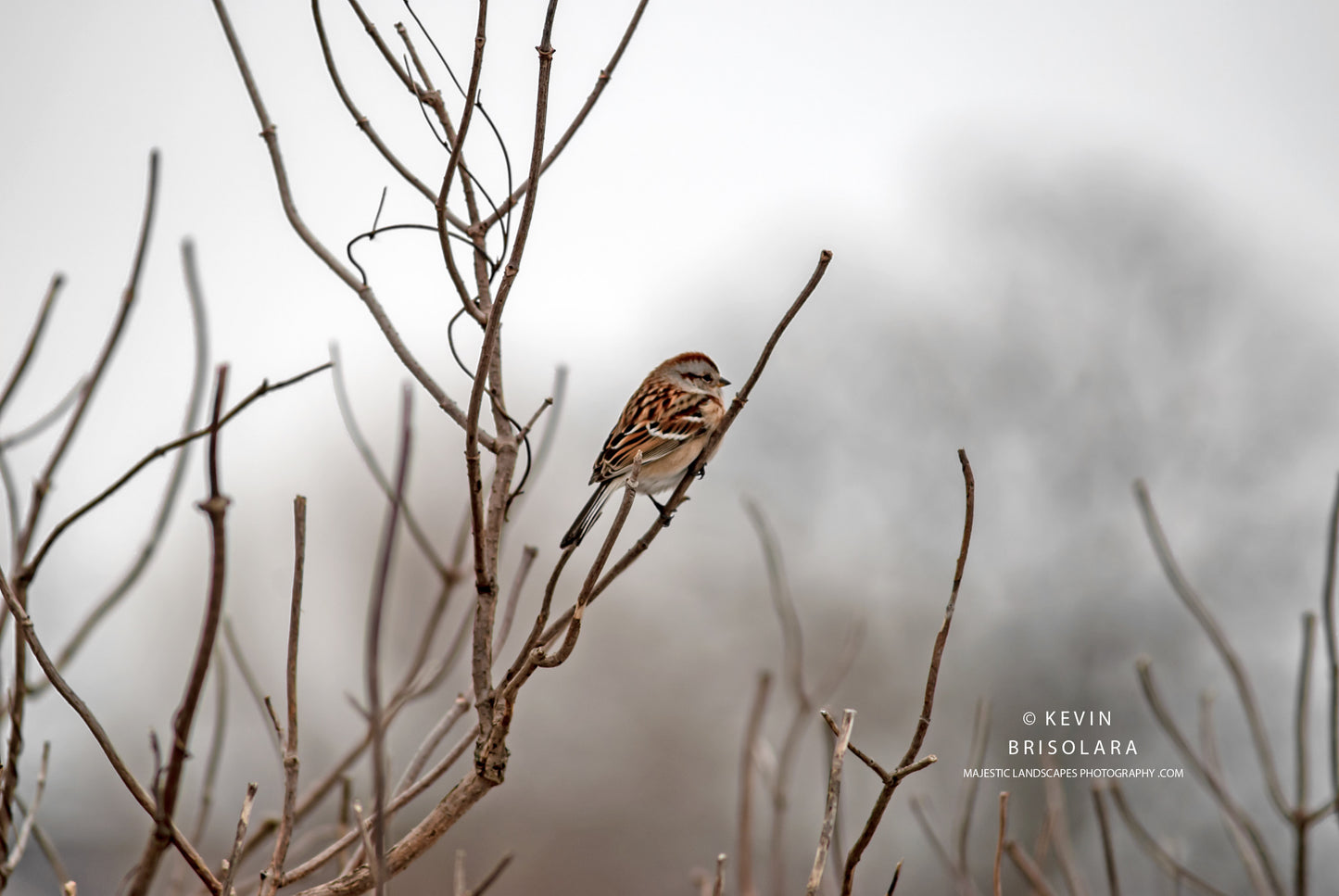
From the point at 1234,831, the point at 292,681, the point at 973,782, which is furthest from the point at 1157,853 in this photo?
the point at 292,681

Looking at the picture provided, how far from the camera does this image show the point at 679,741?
14.2 m

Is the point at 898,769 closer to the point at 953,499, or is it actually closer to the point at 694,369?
the point at 694,369

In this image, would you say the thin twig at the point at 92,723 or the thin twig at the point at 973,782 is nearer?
the thin twig at the point at 92,723

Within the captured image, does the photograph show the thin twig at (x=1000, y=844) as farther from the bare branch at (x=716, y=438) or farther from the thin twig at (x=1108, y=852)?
the bare branch at (x=716, y=438)

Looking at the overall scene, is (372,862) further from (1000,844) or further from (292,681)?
(1000,844)

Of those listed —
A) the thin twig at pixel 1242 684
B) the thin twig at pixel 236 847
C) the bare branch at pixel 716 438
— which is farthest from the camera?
the thin twig at pixel 1242 684

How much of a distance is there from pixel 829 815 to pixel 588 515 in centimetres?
225

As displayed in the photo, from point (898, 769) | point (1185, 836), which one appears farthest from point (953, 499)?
point (898, 769)

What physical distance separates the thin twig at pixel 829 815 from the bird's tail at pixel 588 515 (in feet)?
5.49

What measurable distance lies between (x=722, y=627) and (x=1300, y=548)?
7.38 metres

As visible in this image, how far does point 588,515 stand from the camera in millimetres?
3508

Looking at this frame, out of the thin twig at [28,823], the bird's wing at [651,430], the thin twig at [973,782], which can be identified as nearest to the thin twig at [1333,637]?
the thin twig at [973,782]

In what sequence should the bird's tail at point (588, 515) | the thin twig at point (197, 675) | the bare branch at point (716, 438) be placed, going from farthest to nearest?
the bird's tail at point (588, 515) → the bare branch at point (716, 438) → the thin twig at point (197, 675)

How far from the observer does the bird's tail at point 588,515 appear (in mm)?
3105
